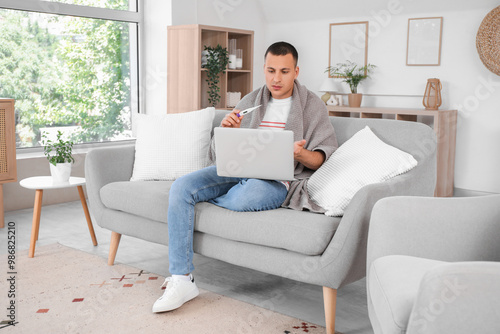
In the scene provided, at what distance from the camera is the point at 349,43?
5453 mm

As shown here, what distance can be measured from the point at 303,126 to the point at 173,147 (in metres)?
0.79

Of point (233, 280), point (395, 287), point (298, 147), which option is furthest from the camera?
point (233, 280)

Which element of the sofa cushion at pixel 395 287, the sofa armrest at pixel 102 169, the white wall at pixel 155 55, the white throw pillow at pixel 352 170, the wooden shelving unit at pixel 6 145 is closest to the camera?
the sofa cushion at pixel 395 287

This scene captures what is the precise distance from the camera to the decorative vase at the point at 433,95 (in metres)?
4.77

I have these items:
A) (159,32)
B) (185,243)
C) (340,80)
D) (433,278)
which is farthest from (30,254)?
(340,80)

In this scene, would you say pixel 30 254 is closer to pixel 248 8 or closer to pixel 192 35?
pixel 192 35

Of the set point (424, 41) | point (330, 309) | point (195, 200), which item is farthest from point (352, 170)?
point (424, 41)

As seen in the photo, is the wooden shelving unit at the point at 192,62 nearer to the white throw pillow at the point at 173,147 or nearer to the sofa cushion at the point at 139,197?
the white throw pillow at the point at 173,147

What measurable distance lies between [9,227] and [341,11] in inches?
147

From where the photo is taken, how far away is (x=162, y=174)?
2902 mm

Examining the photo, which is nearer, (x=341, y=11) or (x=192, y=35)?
(x=192, y=35)

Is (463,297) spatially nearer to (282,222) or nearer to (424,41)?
Result: (282,222)

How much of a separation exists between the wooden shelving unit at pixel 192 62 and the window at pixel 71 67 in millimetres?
522

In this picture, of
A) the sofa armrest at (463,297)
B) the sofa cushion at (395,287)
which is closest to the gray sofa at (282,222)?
the sofa cushion at (395,287)
